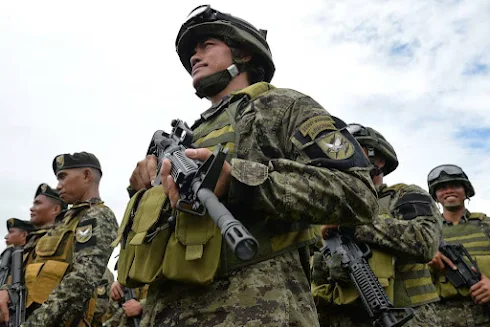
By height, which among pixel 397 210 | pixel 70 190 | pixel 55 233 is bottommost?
pixel 397 210

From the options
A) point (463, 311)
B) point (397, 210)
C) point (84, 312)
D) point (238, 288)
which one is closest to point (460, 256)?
point (463, 311)

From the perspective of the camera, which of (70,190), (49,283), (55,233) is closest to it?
(49,283)

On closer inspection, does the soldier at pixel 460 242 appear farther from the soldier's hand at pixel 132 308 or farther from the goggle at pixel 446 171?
the soldier's hand at pixel 132 308

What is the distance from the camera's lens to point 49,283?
17.8 ft

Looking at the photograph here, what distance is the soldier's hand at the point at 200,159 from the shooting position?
2029 mm

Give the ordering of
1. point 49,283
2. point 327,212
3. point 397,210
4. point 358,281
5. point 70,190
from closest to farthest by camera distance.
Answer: point 327,212 < point 358,281 < point 397,210 < point 49,283 < point 70,190

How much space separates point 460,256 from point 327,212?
4.80m

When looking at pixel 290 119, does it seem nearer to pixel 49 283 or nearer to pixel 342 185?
pixel 342 185

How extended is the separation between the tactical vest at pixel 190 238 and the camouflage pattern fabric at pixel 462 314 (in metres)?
4.88

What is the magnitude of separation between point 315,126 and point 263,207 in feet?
1.71

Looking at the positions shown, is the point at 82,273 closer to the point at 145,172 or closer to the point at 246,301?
the point at 145,172

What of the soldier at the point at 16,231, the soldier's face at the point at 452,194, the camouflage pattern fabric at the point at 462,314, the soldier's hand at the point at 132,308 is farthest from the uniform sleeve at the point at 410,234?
the soldier at the point at 16,231

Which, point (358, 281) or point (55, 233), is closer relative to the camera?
point (358, 281)

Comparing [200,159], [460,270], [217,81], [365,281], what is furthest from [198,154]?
[460,270]
